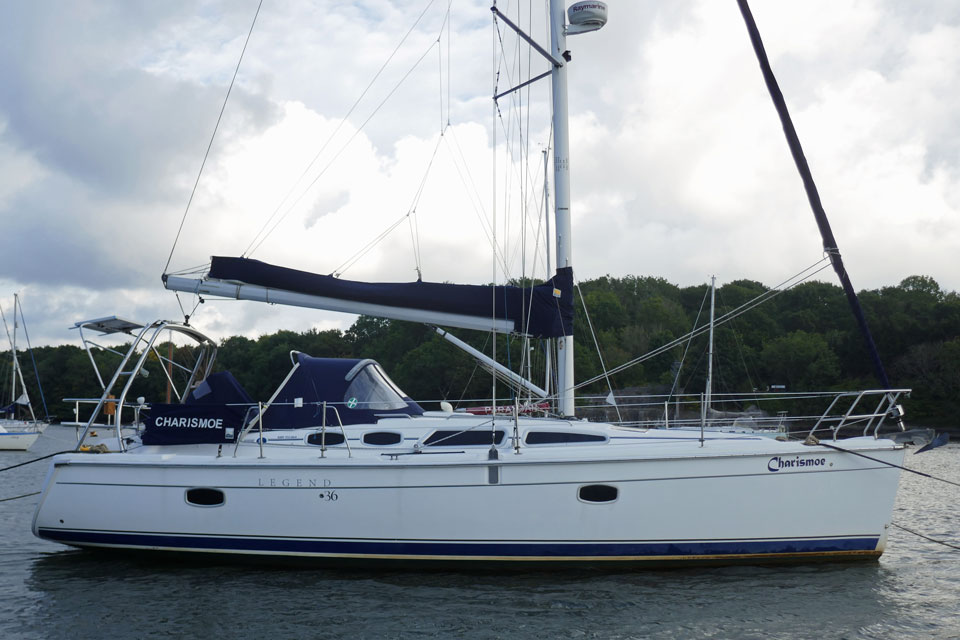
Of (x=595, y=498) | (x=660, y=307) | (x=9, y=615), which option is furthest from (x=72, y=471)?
(x=660, y=307)

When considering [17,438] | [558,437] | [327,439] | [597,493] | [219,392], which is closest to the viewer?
[597,493]

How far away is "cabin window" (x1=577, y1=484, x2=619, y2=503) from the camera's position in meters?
8.66

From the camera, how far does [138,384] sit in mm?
45000

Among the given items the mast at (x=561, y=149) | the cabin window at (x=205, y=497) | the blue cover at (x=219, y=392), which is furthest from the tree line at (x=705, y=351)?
the cabin window at (x=205, y=497)

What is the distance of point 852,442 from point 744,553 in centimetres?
181

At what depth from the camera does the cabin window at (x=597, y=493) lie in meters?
8.66

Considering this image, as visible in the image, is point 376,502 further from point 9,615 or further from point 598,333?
point 598,333

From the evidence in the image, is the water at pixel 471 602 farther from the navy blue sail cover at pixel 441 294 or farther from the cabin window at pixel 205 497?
the navy blue sail cover at pixel 441 294

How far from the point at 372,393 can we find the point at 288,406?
3.86 feet

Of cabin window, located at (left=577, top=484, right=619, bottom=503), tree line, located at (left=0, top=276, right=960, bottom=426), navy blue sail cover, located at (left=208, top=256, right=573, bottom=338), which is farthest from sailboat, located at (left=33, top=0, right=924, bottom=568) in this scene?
tree line, located at (left=0, top=276, right=960, bottom=426)

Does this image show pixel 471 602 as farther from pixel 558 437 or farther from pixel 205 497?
pixel 205 497

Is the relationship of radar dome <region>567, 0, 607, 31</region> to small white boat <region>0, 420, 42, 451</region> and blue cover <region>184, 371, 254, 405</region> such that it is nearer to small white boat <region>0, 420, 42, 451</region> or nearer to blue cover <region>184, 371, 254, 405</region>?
blue cover <region>184, 371, 254, 405</region>

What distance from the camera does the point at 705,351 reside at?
44156mm

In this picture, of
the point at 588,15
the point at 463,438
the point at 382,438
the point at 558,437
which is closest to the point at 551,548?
the point at 558,437
